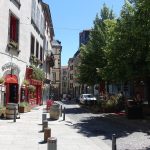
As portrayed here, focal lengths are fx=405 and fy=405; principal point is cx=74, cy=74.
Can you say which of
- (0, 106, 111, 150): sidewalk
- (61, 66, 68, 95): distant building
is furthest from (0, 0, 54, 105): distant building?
(61, 66, 68, 95): distant building

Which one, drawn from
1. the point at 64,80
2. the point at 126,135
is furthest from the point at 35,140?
the point at 64,80

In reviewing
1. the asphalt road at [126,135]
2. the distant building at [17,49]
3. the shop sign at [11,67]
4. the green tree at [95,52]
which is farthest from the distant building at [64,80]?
the asphalt road at [126,135]

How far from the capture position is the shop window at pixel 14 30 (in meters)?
26.9

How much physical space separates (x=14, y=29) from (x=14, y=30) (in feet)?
0.26

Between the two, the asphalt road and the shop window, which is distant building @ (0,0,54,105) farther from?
the asphalt road

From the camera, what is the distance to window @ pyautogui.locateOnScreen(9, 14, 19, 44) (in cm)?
2711

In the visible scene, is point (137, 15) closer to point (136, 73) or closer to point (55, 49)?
point (136, 73)

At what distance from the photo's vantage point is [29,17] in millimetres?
32500

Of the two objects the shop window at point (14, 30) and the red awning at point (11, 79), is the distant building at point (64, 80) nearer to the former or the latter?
the shop window at point (14, 30)

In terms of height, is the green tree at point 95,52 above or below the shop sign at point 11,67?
above

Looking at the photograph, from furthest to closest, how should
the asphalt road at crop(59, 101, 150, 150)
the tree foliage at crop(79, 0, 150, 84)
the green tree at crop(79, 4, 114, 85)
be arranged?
the green tree at crop(79, 4, 114, 85) < the tree foliage at crop(79, 0, 150, 84) < the asphalt road at crop(59, 101, 150, 150)

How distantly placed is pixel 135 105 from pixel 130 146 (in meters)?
11.8

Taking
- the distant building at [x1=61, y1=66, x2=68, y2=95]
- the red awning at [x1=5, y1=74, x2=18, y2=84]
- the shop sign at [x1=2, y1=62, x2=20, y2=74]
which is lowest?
the red awning at [x1=5, y1=74, x2=18, y2=84]

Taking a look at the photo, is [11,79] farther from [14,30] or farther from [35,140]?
[35,140]
